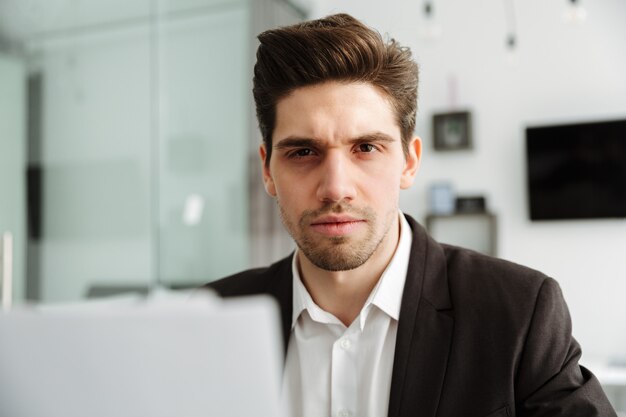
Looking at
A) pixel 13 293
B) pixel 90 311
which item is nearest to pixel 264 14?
pixel 13 293

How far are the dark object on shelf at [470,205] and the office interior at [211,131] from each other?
0.35ft

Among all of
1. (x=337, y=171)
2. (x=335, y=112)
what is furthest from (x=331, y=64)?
(x=337, y=171)

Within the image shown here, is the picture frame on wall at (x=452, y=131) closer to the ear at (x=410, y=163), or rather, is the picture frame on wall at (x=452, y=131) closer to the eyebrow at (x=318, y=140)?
the ear at (x=410, y=163)

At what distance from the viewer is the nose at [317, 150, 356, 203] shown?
120 centimetres

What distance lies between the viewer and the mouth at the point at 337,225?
4.01 ft

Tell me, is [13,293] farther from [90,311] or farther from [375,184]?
[90,311]

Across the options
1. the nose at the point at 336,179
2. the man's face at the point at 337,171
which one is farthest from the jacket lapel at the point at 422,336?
the nose at the point at 336,179

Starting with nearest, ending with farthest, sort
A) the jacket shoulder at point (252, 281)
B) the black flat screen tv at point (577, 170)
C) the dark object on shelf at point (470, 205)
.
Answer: the jacket shoulder at point (252, 281), the black flat screen tv at point (577, 170), the dark object on shelf at point (470, 205)

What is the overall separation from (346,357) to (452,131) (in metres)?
3.54

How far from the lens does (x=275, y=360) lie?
1.72ft

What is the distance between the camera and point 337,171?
1.21 meters

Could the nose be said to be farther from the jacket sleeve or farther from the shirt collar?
the jacket sleeve

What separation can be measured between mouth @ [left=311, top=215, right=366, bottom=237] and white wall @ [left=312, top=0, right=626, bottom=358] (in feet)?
11.3

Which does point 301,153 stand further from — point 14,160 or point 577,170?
Answer: point 577,170
